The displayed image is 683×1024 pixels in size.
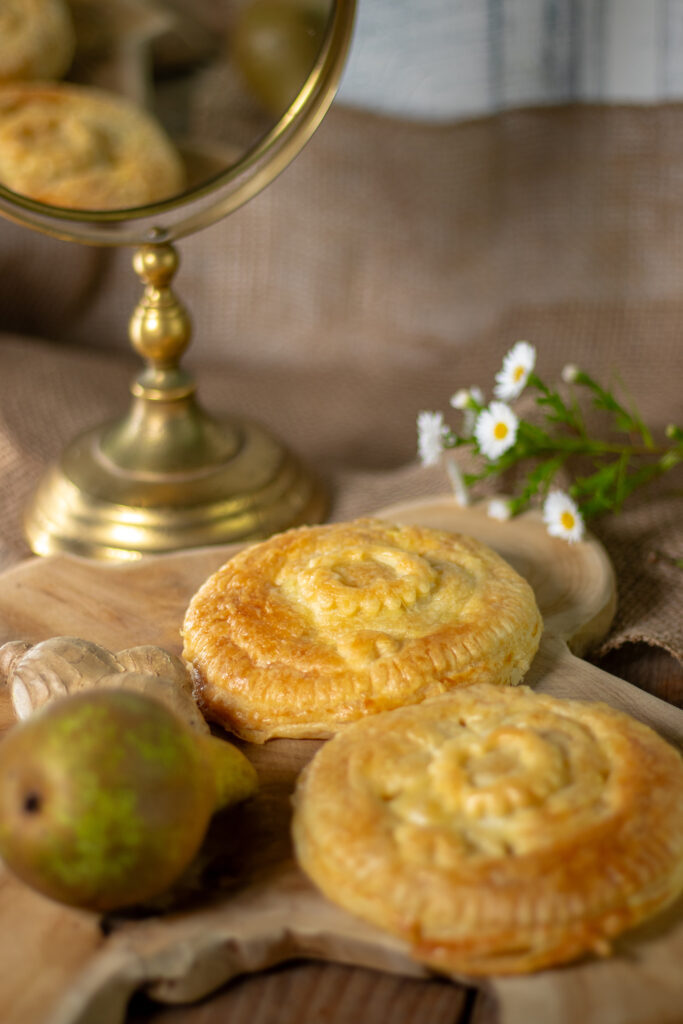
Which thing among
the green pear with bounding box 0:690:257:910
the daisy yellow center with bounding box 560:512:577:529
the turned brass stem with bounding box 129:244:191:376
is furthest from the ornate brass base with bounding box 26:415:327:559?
the green pear with bounding box 0:690:257:910

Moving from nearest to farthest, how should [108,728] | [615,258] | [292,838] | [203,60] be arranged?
[108,728]
[292,838]
[203,60]
[615,258]

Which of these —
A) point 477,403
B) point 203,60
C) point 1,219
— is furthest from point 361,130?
point 477,403

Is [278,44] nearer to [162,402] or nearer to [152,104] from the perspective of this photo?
[152,104]

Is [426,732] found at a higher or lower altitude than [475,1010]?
higher

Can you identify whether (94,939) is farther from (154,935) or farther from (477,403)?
(477,403)

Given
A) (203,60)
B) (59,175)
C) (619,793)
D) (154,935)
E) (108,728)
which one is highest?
(203,60)

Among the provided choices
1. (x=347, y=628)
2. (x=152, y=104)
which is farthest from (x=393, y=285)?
(x=347, y=628)
